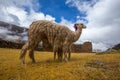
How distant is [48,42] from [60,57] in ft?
4.74

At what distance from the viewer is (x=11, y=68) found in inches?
488

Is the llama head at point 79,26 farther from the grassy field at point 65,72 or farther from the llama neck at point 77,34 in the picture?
the grassy field at point 65,72

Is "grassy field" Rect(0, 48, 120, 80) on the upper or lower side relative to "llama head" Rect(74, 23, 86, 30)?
lower

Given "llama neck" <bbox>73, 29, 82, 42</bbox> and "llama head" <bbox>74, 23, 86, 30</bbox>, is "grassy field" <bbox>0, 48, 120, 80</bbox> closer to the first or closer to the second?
"llama neck" <bbox>73, 29, 82, 42</bbox>

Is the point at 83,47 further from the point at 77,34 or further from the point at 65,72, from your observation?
the point at 65,72

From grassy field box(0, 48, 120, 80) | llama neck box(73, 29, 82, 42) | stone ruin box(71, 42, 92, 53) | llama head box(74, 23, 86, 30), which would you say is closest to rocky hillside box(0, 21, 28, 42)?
stone ruin box(71, 42, 92, 53)

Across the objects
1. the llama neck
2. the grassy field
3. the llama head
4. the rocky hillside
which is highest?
the rocky hillside

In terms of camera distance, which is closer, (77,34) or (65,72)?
(65,72)

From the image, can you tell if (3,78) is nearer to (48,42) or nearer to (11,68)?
(11,68)

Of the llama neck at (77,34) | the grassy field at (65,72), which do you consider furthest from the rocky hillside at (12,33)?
the grassy field at (65,72)

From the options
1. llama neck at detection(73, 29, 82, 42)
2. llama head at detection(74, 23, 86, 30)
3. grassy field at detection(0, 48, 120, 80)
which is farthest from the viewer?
llama head at detection(74, 23, 86, 30)

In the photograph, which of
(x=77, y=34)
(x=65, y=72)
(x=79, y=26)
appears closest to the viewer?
(x=65, y=72)

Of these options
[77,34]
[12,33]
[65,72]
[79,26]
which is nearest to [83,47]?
[12,33]

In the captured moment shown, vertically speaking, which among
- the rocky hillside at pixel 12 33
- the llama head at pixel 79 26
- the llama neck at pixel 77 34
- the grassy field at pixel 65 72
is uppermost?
the rocky hillside at pixel 12 33
